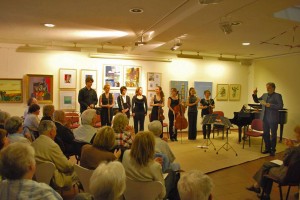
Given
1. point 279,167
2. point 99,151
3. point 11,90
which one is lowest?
point 279,167

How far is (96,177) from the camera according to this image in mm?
1651

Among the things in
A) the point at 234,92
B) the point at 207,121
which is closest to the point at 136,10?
the point at 207,121

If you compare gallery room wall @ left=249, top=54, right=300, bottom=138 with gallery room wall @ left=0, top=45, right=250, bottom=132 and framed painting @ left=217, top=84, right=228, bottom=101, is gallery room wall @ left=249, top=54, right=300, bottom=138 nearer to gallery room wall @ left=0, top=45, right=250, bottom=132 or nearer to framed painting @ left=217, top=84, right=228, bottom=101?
gallery room wall @ left=0, top=45, right=250, bottom=132

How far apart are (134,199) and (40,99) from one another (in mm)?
6092

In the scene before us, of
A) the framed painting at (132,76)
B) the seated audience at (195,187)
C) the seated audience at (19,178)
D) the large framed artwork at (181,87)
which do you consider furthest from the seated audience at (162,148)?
the large framed artwork at (181,87)

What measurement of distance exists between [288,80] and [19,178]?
8.94 metres

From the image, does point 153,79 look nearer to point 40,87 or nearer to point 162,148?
point 40,87

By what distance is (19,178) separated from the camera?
1.72 m

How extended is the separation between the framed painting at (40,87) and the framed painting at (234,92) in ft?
20.9

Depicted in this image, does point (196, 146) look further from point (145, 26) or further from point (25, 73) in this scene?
point (25, 73)

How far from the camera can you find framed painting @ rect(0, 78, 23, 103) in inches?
287

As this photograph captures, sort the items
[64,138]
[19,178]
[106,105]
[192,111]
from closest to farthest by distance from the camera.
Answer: [19,178] → [64,138] → [106,105] → [192,111]

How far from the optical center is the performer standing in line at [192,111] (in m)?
7.62

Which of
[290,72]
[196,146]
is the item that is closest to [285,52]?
[290,72]
